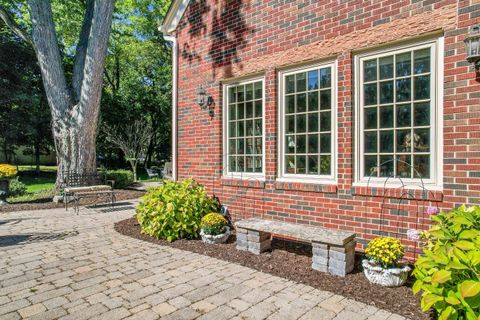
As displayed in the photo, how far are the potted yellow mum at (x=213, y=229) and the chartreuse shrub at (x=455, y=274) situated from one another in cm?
312

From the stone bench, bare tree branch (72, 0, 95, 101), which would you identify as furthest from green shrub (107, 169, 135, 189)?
the stone bench

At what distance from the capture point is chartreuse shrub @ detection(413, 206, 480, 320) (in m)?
2.11

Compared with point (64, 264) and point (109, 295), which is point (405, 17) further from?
point (64, 264)

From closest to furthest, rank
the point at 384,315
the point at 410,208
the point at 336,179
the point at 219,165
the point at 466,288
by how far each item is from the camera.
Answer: the point at 466,288 < the point at 384,315 < the point at 410,208 < the point at 336,179 < the point at 219,165

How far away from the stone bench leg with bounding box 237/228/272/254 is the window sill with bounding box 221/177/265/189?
964 mm

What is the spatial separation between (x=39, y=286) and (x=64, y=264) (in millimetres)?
752

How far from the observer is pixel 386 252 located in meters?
3.44

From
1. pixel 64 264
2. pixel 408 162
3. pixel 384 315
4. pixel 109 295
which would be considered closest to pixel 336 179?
pixel 408 162

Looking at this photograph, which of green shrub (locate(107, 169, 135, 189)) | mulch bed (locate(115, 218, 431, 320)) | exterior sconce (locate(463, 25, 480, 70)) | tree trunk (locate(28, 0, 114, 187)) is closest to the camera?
mulch bed (locate(115, 218, 431, 320))

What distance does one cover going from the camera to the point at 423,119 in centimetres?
398

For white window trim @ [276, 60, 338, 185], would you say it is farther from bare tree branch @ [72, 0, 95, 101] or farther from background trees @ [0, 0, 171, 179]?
background trees @ [0, 0, 171, 179]

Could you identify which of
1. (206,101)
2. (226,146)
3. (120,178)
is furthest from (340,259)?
(120,178)

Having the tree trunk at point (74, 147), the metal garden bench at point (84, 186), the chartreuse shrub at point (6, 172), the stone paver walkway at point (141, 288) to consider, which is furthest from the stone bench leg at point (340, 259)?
the tree trunk at point (74, 147)

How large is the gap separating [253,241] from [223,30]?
12.6 feet
